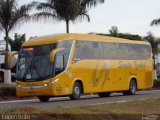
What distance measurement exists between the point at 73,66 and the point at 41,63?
1.73m

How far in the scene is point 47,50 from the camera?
2475 cm

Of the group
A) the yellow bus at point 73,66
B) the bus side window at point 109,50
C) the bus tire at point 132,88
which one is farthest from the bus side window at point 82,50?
the bus tire at point 132,88

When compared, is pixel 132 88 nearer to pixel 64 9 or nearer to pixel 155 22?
pixel 64 9

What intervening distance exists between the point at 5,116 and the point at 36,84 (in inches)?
470

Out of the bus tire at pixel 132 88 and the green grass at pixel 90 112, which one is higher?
the green grass at pixel 90 112

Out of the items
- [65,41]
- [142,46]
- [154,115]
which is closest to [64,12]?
[142,46]

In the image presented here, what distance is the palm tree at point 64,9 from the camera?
37.9 meters

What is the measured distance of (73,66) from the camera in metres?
25.6

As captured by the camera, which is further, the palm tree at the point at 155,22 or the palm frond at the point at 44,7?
the palm tree at the point at 155,22

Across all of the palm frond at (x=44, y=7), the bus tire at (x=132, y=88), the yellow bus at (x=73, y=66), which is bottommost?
the bus tire at (x=132, y=88)

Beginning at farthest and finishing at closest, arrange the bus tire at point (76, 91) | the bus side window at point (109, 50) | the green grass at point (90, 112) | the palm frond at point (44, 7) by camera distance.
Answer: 1. the palm frond at point (44, 7)
2. the bus side window at point (109, 50)
3. the bus tire at point (76, 91)
4. the green grass at point (90, 112)

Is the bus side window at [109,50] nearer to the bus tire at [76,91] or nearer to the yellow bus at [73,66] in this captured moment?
the yellow bus at [73,66]

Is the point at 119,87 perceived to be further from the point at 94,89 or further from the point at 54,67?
the point at 54,67

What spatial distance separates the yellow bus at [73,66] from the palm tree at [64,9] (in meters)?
7.69
